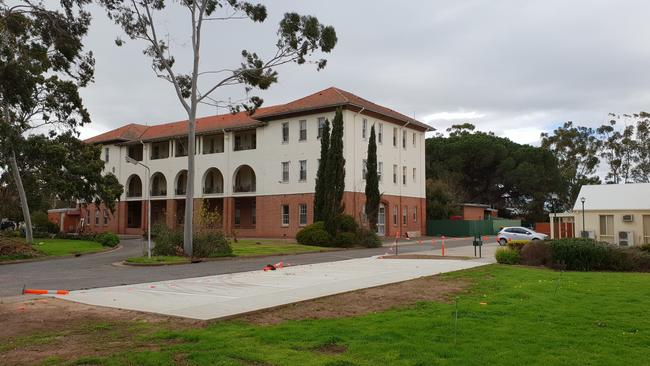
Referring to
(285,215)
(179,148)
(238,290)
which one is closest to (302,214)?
(285,215)

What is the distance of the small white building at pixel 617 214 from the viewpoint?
33969 mm

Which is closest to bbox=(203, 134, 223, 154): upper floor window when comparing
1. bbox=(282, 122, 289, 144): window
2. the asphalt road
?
bbox=(282, 122, 289, 144): window

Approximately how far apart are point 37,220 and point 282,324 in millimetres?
52097

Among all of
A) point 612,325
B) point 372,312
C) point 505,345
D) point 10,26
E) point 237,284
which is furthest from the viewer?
point 10,26

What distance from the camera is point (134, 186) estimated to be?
65.3m

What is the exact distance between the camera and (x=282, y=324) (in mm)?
9086

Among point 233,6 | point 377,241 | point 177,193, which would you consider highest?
point 233,6

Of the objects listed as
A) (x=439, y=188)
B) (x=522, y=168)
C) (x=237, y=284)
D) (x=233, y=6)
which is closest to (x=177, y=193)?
(x=439, y=188)

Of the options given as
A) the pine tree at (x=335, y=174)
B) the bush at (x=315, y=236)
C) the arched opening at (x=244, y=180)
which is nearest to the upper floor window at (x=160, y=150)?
the arched opening at (x=244, y=180)

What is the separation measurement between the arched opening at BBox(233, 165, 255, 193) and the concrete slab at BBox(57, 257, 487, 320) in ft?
110

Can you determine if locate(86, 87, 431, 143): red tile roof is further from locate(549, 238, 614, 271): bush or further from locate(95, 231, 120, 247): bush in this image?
locate(549, 238, 614, 271): bush

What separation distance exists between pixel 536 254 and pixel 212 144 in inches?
1607

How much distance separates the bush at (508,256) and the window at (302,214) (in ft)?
86.8

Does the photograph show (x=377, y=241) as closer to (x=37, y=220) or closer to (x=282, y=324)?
(x=282, y=324)
